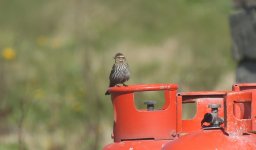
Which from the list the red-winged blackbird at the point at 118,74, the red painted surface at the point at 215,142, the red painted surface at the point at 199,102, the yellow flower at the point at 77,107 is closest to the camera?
the red painted surface at the point at 215,142

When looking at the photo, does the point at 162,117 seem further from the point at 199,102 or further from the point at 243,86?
the point at 243,86

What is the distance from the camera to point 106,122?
8242 millimetres

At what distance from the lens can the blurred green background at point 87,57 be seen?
797 cm

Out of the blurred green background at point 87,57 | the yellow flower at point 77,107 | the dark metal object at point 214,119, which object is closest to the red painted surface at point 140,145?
the dark metal object at point 214,119

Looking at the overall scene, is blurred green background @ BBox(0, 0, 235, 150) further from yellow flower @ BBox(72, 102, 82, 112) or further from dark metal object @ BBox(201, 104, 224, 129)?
dark metal object @ BBox(201, 104, 224, 129)

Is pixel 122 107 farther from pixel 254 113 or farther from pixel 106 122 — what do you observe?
pixel 106 122

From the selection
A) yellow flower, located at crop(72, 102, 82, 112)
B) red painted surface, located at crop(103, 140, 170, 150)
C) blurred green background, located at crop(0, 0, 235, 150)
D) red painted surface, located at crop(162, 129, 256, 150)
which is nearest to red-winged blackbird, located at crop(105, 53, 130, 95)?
blurred green background, located at crop(0, 0, 235, 150)

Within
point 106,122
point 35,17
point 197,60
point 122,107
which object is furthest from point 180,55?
point 122,107

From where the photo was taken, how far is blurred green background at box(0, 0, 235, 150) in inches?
314

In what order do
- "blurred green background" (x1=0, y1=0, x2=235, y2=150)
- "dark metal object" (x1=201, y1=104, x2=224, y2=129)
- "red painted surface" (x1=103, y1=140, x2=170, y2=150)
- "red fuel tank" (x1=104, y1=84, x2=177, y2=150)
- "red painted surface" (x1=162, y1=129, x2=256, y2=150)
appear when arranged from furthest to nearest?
"blurred green background" (x1=0, y1=0, x2=235, y2=150)
"red fuel tank" (x1=104, y1=84, x2=177, y2=150)
"red painted surface" (x1=103, y1=140, x2=170, y2=150)
"dark metal object" (x1=201, y1=104, x2=224, y2=129)
"red painted surface" (x1=162, y1=129, x2=256, y2=150)

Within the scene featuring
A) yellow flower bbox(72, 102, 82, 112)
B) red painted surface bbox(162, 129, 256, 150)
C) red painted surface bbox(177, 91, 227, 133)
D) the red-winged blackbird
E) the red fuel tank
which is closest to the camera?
red painted surface bbox(162, 129, 256, 150)

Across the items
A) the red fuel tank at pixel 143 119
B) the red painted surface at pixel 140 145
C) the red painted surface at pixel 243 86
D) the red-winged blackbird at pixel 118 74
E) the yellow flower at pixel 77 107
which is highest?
the red-winged blackbird at pixel 118 74

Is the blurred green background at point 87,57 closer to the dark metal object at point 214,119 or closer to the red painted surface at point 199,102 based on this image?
the red painted surface at point 199,102

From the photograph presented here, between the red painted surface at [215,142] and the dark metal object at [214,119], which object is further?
the dark metal object at [214,119]
